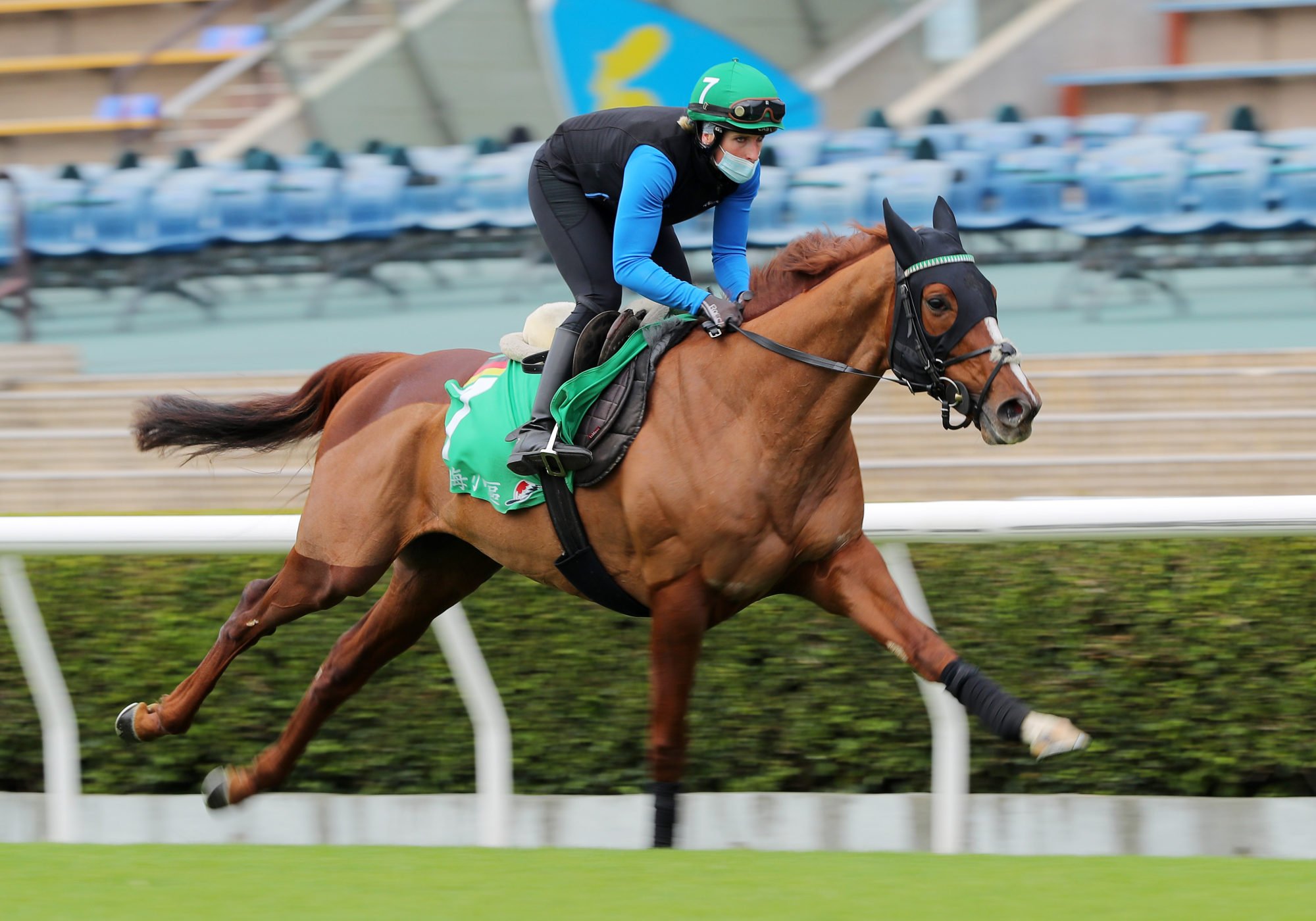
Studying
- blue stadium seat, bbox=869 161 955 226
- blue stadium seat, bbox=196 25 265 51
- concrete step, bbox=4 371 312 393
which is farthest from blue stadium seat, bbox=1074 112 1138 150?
blue stadium seat, bbox=196 25 265 51

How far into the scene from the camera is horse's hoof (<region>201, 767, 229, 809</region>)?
3.95 m

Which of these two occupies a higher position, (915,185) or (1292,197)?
(915,185)

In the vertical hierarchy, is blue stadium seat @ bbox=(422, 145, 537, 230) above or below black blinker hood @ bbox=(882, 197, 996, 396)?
above

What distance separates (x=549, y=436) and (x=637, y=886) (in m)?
1.11

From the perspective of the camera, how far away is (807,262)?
3529 millimetres

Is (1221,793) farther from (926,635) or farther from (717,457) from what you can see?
(717,457)

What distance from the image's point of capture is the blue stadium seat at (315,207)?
46.4 ft

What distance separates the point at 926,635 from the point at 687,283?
986 millimetres

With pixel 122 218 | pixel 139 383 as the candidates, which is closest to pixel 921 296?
pixel 139 383

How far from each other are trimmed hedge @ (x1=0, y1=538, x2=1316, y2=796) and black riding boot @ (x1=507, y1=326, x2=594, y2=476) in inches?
→ 23.8

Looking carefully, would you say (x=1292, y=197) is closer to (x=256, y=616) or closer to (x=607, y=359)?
(x=607, y=359)

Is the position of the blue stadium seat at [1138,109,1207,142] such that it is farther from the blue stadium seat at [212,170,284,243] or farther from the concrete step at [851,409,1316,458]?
the blue stadium seat at [212,170,284,243]

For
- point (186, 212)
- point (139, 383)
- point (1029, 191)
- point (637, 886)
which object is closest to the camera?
point (637, 886)

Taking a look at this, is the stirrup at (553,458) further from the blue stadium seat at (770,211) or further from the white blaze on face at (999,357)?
the blue stadium seat at (770,211)
